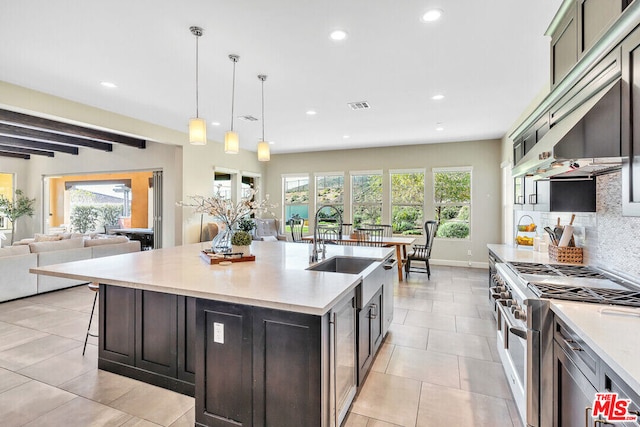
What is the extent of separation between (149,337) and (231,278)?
94 centimetres

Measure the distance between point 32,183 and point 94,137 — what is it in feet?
14.5

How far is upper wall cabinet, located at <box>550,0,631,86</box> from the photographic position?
1.50 metres

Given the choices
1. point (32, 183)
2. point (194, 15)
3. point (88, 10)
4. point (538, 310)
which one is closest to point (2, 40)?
point (88, 10)

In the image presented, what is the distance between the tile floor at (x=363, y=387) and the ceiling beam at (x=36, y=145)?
4.98 m

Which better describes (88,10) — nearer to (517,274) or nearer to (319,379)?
(319,379)

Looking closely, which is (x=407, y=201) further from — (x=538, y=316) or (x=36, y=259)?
(x=36, y=259)

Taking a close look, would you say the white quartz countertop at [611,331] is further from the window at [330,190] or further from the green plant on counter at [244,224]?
the window at [330,190]

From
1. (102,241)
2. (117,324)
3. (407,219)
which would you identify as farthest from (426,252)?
(102,241)

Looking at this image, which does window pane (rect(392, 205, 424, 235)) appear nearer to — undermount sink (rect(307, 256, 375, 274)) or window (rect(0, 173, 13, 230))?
undermount sink (rect(307, 256, 375, 274))

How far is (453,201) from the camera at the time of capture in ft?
24.0

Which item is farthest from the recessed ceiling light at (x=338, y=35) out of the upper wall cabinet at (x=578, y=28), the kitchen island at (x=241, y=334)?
the kitchen island at (x=241, y=334)

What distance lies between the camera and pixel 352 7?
2.37m

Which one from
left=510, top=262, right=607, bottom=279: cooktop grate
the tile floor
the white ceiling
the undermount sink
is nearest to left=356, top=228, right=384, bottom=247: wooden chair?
the tile floor

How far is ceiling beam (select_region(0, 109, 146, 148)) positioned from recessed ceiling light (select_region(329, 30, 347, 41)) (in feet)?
17.2
